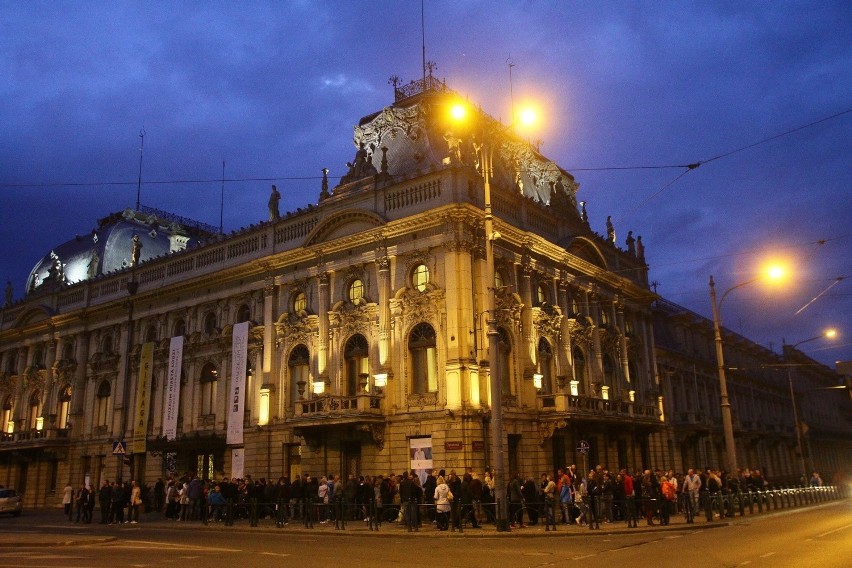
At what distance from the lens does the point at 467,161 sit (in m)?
35.7

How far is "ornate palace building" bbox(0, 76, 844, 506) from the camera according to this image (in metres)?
31.7

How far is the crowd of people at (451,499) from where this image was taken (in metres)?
24.0

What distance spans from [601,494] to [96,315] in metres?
35.5

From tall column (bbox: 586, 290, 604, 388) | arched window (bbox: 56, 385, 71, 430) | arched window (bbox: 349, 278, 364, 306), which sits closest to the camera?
arched window (bbox: 349, 278, 364, 306)

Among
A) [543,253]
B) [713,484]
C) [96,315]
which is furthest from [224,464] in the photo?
[713,484]

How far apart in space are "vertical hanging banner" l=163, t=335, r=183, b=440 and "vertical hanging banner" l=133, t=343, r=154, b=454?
1.63 metres

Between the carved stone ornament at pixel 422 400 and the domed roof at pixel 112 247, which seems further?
the domed roof at pixel 112 247

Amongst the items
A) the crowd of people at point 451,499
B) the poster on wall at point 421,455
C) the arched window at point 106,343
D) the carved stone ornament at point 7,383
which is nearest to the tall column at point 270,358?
the crowd of people at point 451,499

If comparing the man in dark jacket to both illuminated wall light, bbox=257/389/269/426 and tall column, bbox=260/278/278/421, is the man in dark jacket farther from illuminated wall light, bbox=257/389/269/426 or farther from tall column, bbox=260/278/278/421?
tall column, bbox=260/278/278/421

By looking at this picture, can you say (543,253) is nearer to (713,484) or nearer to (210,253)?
(713,484)

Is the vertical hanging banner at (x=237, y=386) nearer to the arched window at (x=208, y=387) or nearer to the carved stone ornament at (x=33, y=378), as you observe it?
the arched window at (x=208, y=387)

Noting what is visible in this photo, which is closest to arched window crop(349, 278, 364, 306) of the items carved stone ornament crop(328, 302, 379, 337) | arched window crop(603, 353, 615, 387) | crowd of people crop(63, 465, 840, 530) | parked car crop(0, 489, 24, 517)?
carved stone ornament crop(328, 302, 379, 337)

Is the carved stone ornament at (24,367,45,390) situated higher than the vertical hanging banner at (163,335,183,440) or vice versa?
the carved stone ornament at (24,367,45,390)

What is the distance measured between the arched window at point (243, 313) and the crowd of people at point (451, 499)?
975 centimetres
